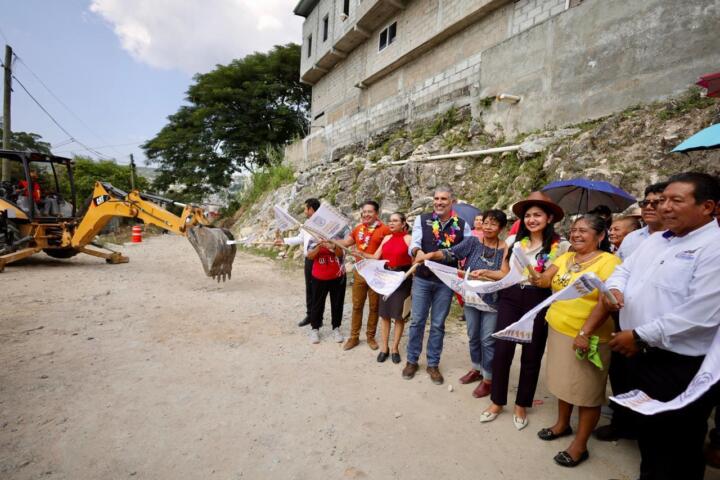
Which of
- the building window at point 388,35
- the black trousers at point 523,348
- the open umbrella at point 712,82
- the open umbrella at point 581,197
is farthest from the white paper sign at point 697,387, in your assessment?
the building window at point 388,35

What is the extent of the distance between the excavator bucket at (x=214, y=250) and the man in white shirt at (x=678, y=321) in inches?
231

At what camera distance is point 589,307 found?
2.25 metres

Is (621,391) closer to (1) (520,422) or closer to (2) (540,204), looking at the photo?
(1) (520,422)

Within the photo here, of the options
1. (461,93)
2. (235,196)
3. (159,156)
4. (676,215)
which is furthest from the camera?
(159,156)

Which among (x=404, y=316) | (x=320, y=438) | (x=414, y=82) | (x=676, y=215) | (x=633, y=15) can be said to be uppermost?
(x=414, y=82)

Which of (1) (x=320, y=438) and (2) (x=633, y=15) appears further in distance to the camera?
(2) (x=633, y=15)

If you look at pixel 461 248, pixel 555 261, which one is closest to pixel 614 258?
pixel 555 261

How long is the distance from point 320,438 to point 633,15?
8050mm

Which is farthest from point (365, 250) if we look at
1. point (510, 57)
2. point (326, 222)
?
point (510, 57)

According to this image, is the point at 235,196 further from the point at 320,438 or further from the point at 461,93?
the point at 320,438

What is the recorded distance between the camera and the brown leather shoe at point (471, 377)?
3426 millimetres

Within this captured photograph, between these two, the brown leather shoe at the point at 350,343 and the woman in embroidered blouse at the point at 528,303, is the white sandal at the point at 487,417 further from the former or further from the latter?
the brown leather shoe at the point at 350,343

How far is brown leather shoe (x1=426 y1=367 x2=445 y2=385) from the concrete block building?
5.95 m

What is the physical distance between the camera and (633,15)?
19.1ft
